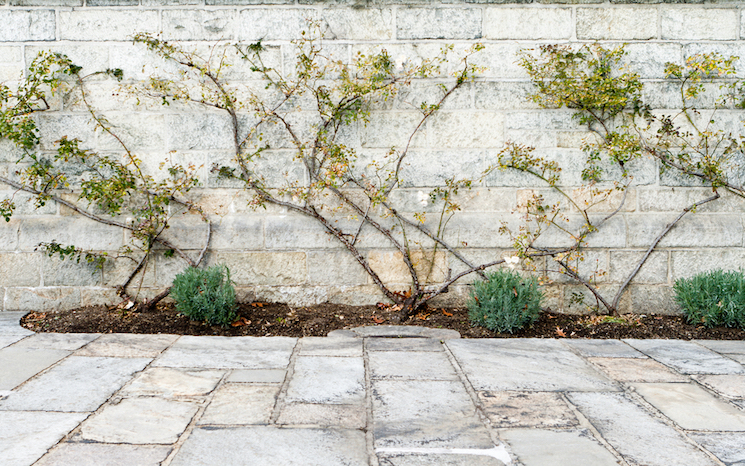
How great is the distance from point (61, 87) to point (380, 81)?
2091mm

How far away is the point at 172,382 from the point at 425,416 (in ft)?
3.62

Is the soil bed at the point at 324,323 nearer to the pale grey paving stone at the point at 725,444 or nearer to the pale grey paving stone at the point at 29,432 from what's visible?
the pale grey paving stone at the point at 29,432

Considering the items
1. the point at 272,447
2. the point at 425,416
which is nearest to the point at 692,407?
the point at 425,416

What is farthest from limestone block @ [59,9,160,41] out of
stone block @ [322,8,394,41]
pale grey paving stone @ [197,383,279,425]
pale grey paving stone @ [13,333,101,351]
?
pale grey paving stone @ [197,383,279,425]

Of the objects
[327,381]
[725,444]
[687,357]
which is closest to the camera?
[725,444]

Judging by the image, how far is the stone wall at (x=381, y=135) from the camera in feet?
11.6

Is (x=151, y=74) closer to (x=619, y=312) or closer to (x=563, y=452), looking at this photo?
(x=563, y=452)

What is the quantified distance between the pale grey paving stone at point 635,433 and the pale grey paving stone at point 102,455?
1446 millimetres

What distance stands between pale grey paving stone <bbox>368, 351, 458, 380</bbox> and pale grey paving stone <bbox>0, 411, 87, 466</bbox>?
121cm

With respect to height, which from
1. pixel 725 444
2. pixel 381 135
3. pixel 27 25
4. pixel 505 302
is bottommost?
pixel 725 444

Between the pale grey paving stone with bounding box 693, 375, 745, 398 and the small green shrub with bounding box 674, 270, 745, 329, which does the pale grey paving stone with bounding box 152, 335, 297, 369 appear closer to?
the pale grey paving stone with bounding box 693, 375, 745, 398

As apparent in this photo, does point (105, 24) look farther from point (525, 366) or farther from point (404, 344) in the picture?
point (525, 366)

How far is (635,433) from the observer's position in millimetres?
1835

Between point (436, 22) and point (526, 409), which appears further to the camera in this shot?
point (436, 22)
